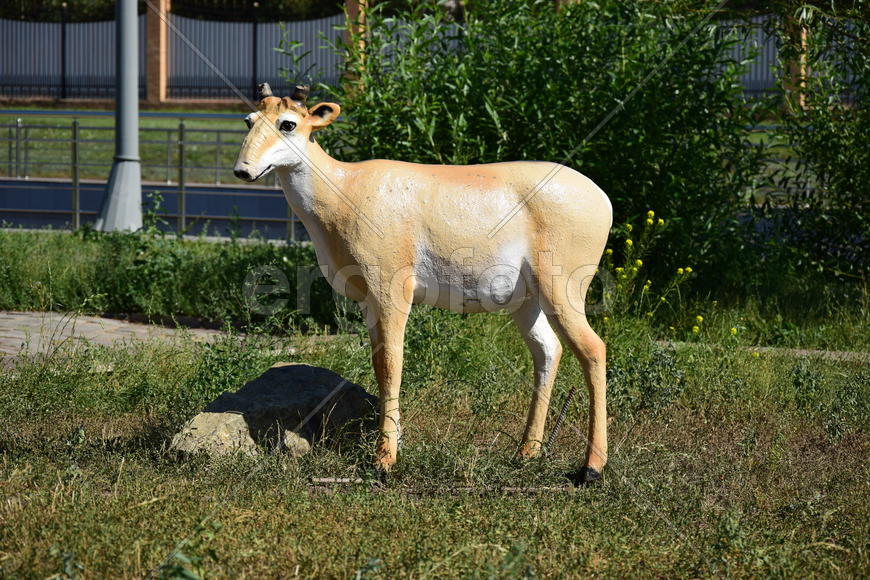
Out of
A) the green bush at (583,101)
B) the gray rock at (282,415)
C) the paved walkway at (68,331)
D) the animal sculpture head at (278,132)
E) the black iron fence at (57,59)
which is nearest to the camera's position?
the animal sculpture head at (278,132)

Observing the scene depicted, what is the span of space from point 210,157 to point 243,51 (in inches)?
314

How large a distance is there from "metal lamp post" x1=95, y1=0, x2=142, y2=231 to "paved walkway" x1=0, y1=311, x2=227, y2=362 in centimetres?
249

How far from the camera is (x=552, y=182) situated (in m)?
4.95

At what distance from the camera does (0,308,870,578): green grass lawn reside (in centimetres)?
387

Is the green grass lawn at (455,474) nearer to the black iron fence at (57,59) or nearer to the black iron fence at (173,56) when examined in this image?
the black iron fence at (173,56)

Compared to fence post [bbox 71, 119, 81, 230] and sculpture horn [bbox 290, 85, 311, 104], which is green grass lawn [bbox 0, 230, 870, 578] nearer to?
sculpture horn [bbox 290, 85, 311, 104]

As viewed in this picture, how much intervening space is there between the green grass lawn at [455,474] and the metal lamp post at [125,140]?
168 inches

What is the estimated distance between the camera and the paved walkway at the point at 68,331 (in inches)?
290

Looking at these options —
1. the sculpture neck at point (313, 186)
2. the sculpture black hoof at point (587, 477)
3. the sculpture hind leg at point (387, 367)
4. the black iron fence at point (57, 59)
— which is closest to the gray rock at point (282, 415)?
the sculpture hind leg at point (387, 367)

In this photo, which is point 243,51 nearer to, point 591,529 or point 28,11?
point 28,11

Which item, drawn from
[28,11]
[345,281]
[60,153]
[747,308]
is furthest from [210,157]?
[345,281]

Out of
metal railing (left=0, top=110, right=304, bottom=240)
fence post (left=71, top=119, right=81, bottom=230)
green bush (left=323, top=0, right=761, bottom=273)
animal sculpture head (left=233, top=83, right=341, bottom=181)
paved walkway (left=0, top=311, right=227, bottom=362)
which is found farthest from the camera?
metal railing (left=0, top=110, right=304, bottom=240)

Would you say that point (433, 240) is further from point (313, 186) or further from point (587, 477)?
point (587, 477)

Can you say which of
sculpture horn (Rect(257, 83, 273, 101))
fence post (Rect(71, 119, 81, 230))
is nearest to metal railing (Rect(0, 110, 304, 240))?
fence post (Rect(71, 119, 81, 230))
